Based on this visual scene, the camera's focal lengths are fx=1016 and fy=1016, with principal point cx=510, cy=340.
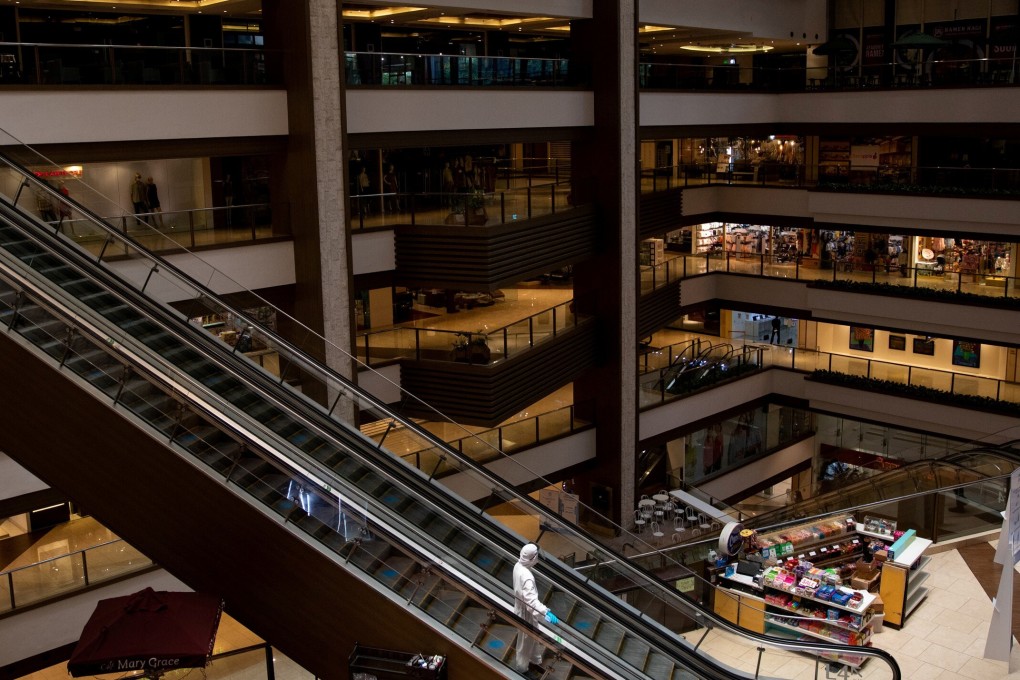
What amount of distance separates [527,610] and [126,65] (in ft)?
29.1

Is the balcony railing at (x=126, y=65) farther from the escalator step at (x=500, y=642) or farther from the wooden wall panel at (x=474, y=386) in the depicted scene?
the escalator step at (x=500, y=642)

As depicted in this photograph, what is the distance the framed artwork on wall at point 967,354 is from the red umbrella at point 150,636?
20968mm

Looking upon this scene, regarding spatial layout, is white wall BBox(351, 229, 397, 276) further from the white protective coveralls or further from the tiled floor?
the white protective coveralls

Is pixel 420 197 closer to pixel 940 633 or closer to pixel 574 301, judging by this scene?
pixel 574 301

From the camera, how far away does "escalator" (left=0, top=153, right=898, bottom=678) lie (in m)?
8.60

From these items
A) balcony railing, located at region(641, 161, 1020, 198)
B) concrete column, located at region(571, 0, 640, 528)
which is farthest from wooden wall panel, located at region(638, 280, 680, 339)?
balcony railing, located at region(641, 161, 1020, 198)

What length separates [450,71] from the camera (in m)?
17.0

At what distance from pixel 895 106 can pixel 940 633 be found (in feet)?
46.3

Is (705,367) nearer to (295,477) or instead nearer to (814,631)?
(814,631)

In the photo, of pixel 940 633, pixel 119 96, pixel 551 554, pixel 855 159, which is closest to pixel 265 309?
pixel 119 96

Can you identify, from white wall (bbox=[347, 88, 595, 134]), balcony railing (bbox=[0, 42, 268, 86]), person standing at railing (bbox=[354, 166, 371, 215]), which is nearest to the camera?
balcony railing (bbox=[0, 42, 268, 86])

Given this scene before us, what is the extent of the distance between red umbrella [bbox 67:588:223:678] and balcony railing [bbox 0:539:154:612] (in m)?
3.79

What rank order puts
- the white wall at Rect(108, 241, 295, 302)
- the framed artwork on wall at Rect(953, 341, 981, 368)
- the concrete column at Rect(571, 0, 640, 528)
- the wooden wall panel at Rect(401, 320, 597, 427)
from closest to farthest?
the white wall at Rect(108, 241, 295, 302) < the wooden wall panel at Rect(401, 320, 597, 427) < the concrete column at Rect(571, 0, 640, 528) < the framed artwork on wall at Rect(953, 341, 981, 368)

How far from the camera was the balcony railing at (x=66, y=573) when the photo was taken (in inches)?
481
